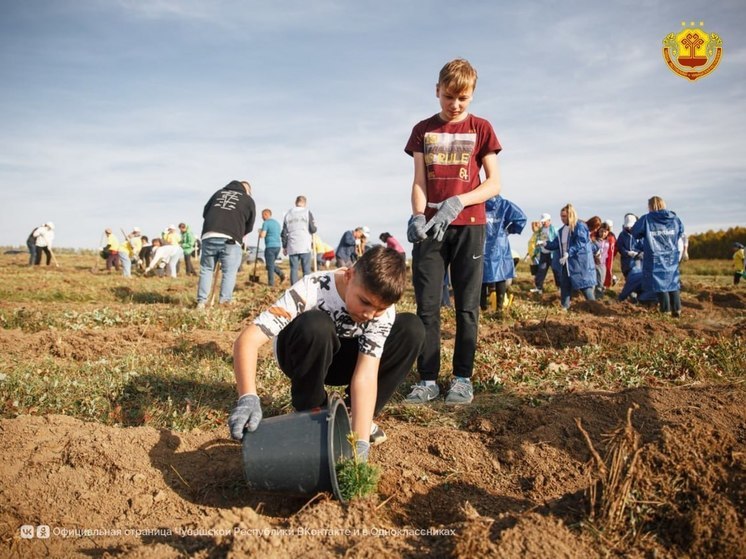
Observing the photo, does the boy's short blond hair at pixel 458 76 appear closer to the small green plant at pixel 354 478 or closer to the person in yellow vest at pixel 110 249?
the small green plant at pixel 354 478

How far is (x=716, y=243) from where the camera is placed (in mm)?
36938

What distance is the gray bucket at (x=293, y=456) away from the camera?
233cm

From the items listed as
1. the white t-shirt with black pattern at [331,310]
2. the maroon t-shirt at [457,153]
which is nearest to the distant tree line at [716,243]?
the maroon t-shirt at [457,153]

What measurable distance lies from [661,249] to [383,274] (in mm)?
7435

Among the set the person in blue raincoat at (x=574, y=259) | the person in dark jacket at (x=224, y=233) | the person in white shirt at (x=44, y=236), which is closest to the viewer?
the person in dark jacket at (x=224, y=233)

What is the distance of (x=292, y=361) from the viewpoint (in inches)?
109

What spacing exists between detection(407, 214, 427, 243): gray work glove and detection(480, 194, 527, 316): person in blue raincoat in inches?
191

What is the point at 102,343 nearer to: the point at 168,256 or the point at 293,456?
the point at 293,456

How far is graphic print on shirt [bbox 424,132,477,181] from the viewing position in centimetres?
376

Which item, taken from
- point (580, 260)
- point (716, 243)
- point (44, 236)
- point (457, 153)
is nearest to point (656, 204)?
point (580, 260)

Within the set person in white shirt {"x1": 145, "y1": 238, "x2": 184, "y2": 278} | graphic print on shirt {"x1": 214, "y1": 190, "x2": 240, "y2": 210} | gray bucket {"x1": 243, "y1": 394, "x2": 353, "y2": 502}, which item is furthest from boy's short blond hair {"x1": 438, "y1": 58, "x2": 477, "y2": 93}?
person in white shirt {"x1": 145, "y1": 238, "x2": 184, "y2": 278}

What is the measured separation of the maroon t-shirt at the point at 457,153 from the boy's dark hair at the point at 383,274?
1314 mm

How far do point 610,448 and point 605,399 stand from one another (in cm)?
140

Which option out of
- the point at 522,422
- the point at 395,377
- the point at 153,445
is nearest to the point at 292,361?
the point at 395,377
